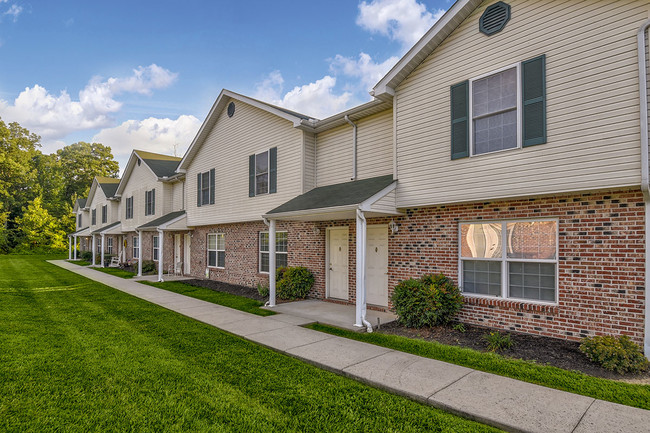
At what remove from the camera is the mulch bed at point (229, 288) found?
11.7 m

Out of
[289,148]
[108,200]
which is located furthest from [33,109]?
[289,148]

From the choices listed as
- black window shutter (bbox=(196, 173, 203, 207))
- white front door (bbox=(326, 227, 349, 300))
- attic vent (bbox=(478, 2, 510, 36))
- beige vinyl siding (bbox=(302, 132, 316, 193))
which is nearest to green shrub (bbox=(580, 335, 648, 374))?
attic vent (bbox=(478, 2, 510, 36))

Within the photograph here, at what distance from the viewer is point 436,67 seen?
761 cm

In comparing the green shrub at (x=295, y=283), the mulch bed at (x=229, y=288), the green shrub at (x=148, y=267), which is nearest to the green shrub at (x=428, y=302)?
the green shrub at (x=295, y=283)

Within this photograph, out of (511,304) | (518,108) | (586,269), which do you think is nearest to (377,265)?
(511,304)

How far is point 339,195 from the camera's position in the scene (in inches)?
348

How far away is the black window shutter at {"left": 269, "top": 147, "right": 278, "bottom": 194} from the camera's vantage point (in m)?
11.9

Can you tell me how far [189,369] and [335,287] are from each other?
19.2ft

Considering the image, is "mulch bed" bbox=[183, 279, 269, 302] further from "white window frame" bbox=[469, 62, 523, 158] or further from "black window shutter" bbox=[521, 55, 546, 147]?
"black window shutter" bbox=[521, 55, 546, 147]

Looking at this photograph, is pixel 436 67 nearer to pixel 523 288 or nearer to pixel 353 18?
pixel 523 288

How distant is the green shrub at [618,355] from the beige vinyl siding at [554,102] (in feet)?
7.58

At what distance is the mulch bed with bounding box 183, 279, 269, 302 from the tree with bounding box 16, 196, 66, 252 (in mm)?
36316

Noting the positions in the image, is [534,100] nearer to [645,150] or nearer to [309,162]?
[645,150]

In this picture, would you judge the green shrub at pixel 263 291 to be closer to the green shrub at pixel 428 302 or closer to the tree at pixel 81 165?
the green shrub at pixel 428 302
